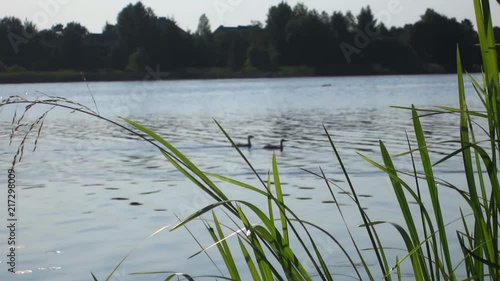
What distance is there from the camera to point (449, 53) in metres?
61.8

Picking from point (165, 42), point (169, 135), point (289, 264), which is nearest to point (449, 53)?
point (165, 42)

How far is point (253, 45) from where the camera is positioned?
71375 millimetres

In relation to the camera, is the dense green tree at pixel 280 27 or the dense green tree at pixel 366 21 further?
A: the dense green tree at pixel 280 27

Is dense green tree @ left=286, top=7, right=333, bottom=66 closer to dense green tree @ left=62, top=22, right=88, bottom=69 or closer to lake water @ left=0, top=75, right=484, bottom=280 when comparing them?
dense green tree @ left=62, top=22, right=88, bottom=69

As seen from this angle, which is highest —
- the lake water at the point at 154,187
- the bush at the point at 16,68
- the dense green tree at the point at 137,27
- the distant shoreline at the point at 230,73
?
the dense green tree at the point at 137,27

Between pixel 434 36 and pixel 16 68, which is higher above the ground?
pixel 434 36

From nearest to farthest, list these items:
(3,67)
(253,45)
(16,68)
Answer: (16,68) → (3,67) → (253,45)

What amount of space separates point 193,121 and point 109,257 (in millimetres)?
20732

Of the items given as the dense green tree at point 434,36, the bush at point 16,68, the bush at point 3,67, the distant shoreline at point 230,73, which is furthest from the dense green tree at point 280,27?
the bush at point 16,68

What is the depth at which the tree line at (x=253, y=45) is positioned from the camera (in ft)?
166

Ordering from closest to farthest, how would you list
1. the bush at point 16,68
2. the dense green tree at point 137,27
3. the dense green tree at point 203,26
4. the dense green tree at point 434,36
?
the bush at point 16,68 → the dense green tree at point 434,36 → the dense green tree at point 137,27 → the dense green tree at point 203,26

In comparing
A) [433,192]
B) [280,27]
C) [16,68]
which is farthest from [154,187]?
[280,27]

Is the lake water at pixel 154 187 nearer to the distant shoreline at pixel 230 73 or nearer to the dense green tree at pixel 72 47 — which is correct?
the dense green tree at pixel 72 47

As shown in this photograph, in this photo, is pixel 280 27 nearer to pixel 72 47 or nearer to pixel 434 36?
pixel 434 36
